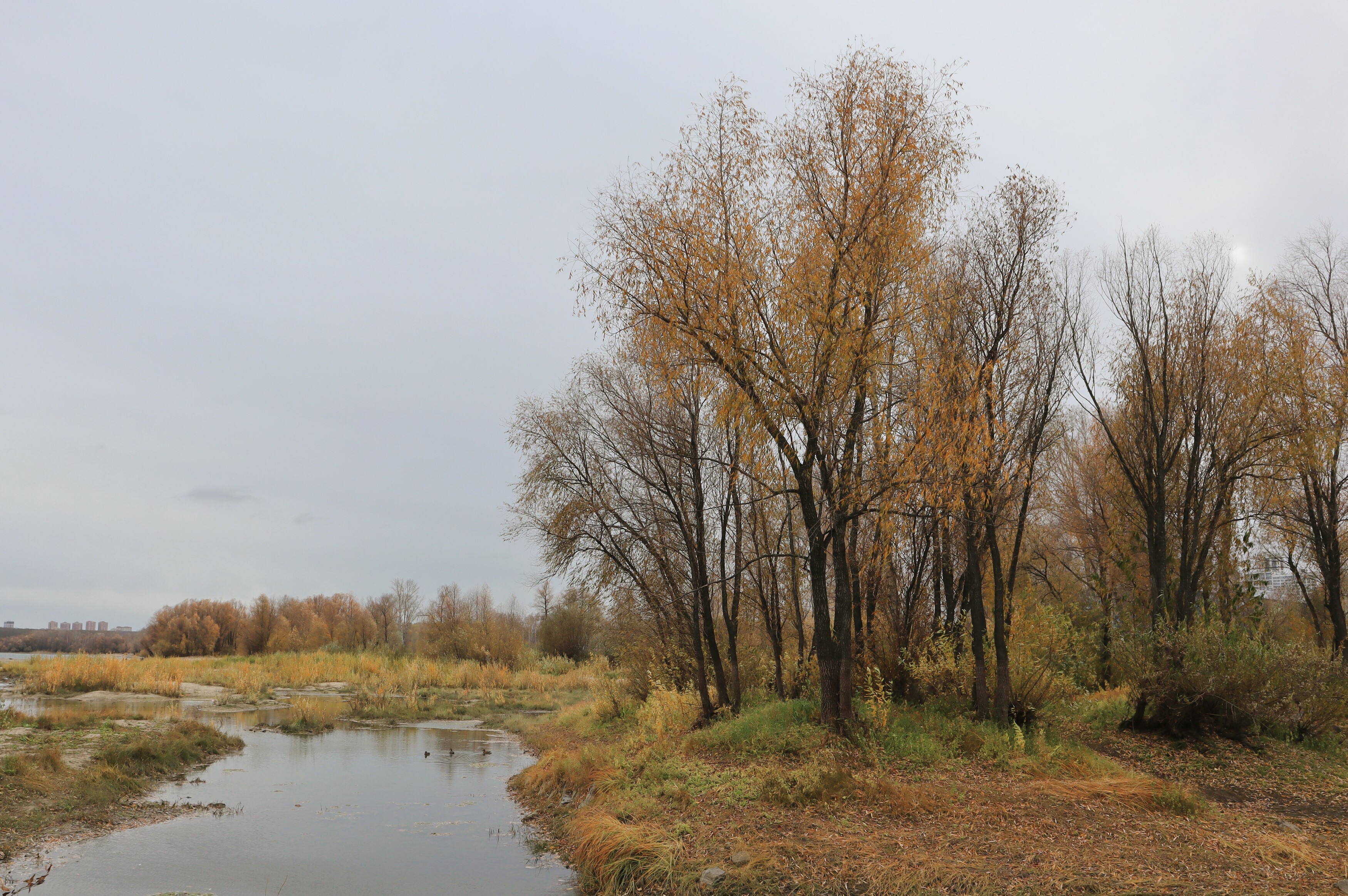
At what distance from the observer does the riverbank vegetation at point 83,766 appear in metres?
12.2

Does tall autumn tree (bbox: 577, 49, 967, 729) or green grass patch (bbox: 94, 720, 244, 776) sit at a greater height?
tall autumn tree (bbox: 577, 49, 967, 729)

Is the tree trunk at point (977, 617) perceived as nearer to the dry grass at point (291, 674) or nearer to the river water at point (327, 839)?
the river water at point (327, 839)

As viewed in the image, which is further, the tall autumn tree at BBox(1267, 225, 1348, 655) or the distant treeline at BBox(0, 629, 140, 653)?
the distant treeline at BBox(0, 629, 140, 653)

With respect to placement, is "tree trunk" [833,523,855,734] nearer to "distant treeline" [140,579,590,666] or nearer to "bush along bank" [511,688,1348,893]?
"bush along bank" [511,688,1348,893]

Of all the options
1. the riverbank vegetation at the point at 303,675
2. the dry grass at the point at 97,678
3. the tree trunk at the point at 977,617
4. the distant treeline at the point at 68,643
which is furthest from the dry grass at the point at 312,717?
the distant treeline at the point at 68,643

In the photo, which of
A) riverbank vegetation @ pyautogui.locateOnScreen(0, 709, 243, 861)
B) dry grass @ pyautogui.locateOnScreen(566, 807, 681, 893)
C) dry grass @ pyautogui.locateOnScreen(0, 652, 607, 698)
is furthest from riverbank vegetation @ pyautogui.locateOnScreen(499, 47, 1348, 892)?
dry grass @ pyautogui.locateOnScreen(0, 652, 607, 698)

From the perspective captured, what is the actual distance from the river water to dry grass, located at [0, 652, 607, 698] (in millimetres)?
16367

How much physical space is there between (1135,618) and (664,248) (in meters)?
18.9

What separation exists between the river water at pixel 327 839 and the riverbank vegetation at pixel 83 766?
2.02 ft

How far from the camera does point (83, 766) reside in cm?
1544

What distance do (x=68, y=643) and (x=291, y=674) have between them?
68817 millimetres

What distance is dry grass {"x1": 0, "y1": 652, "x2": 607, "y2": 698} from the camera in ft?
111

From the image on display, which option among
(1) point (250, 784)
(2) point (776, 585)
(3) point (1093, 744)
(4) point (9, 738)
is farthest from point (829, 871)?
(4) point (9, 738)

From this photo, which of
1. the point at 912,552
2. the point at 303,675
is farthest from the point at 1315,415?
the point at 303,675
